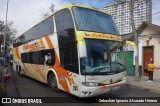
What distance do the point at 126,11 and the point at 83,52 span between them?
12427mm

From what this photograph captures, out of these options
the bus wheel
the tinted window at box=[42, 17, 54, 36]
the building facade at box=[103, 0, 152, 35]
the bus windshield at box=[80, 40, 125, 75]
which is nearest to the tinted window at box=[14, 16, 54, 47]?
the tinted window at box=[42, 17, 54, 36]

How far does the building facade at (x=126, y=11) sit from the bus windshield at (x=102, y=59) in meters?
6.00

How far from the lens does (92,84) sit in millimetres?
8188

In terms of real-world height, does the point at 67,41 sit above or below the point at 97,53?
above

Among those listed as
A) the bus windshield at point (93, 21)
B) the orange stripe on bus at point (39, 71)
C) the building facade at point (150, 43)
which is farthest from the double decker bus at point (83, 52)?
the building facade at point (150, 43)

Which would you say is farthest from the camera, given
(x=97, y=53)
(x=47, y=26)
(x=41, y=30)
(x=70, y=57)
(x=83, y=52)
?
(x=41, y=30)

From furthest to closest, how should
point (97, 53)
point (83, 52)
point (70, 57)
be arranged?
point (70, 57)
point (97, 53)
point (83, 52)

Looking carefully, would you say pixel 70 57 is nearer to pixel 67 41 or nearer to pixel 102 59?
pixel 67 41

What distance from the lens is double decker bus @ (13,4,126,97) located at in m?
8.21

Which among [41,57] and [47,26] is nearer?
[47,26]

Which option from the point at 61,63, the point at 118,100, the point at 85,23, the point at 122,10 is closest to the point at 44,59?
the point at 61,63

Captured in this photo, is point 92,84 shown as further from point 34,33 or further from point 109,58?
point 34,33

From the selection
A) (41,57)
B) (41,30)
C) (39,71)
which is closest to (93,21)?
(41,30)

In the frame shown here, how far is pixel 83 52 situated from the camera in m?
8.05
